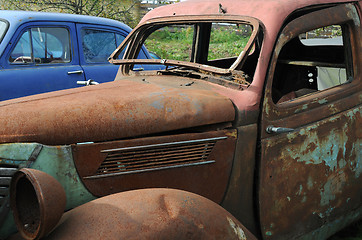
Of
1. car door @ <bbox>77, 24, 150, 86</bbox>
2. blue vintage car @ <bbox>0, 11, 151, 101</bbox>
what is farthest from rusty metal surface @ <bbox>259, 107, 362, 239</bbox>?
car door @ <bbox>77, 24, 150, 86</bbox>

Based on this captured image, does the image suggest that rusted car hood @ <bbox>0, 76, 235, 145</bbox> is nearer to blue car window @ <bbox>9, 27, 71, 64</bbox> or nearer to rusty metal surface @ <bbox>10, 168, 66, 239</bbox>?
rusty metal surface @ <bbox>10, 168, 66, 239</bbox>

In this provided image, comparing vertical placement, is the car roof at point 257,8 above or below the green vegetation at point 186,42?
above

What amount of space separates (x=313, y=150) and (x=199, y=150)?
0.75 m

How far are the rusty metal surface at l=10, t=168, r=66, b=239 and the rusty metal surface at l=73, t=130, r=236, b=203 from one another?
0.36 m

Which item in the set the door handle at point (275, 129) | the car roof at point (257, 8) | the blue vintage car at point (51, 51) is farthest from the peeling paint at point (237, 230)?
the blue vintage car at point (51, 51)

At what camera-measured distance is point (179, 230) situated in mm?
1619

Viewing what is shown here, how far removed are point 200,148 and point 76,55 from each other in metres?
4.01

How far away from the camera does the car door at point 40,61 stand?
493 centimetres

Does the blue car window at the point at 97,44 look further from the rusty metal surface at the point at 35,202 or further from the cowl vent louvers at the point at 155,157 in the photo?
the rusty metal surface at the point at 35,202

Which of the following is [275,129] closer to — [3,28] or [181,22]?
[181,22]

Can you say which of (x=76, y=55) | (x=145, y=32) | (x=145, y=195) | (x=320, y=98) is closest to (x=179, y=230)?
(x=145, y=195)

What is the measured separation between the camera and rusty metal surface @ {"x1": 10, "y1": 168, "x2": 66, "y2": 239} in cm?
145

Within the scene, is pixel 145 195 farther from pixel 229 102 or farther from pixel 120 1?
pixel 120 1

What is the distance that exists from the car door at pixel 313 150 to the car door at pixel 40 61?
3.55 metres
